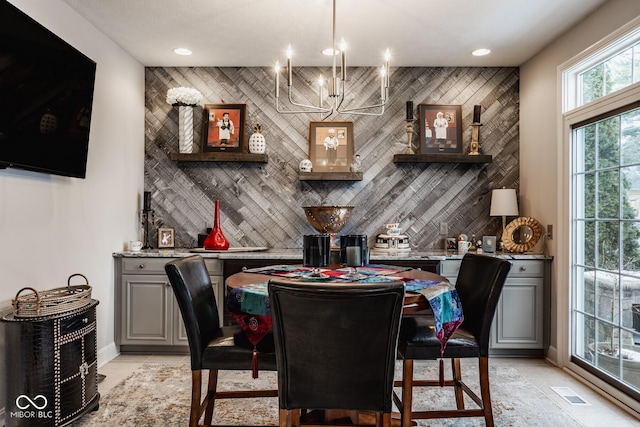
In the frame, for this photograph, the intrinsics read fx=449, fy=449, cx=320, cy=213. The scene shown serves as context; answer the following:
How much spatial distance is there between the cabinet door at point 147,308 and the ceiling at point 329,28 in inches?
77.8

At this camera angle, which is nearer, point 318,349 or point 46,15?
point 318,349

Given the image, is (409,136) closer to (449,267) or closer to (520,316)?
(449,267)

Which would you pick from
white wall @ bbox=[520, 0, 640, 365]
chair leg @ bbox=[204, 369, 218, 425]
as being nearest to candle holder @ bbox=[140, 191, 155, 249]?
chair leg @ bbox=[204, 369, 218, 425]

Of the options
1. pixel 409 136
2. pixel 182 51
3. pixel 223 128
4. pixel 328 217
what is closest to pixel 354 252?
pixel 328 217

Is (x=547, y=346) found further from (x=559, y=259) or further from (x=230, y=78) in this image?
(x=230, y=78)

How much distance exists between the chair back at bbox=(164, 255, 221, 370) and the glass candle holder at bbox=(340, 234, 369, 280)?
0.75 m

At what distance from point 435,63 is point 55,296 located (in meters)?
3.61

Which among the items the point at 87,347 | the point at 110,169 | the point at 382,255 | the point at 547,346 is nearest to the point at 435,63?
the point at 382,255

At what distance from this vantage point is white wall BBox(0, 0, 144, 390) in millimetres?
2590

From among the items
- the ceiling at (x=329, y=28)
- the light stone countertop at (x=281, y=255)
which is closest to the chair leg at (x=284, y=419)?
the light stone countertop at (x=281, y=255)

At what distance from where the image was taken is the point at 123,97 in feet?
12.7

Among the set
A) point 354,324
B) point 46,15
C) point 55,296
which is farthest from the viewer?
point 46,15

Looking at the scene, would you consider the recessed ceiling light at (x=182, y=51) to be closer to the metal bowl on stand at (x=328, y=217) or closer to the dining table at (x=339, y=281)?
the metal bowl on stand at (x=328, y=217)

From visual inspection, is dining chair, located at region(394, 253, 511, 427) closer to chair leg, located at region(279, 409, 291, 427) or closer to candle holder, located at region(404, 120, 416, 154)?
chair leg, located at region(279, 409, 291, 427)
